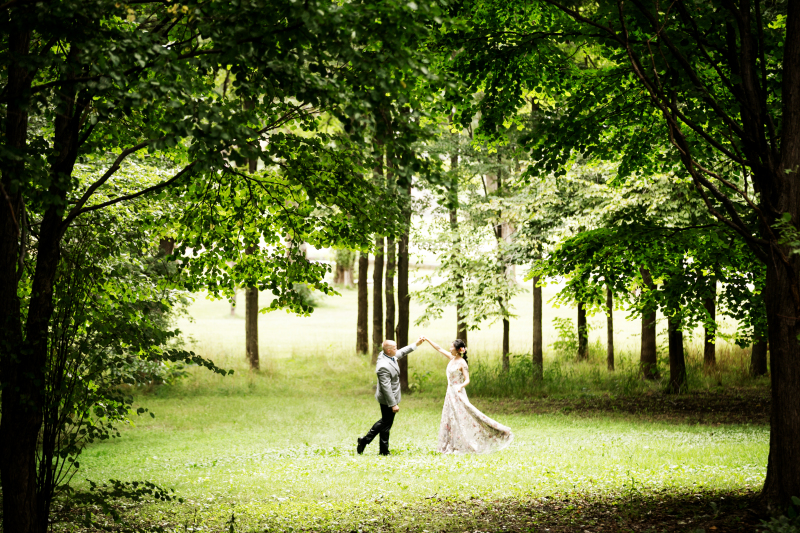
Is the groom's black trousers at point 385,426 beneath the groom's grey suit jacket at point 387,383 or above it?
beneath

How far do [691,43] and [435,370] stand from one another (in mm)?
18615

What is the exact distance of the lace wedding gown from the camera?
431 inches

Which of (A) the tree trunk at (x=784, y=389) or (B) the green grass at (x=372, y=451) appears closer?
(A) the tree trunk at (x=784, y=389)

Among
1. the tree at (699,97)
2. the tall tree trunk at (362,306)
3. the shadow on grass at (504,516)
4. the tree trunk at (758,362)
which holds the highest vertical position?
the tree at (699,97)

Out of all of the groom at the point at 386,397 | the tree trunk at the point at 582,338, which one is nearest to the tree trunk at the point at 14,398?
the groom at the point at 386,397

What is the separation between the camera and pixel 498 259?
20.1m

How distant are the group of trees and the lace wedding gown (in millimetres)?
2830

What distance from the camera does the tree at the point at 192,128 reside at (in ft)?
13.4

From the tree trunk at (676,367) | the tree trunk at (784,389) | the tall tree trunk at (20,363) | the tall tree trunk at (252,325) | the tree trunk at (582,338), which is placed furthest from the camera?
the tall tree trunk at (252,325)

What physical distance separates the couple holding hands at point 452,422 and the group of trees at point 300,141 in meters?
2.87

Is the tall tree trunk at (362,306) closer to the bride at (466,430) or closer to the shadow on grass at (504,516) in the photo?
the bride at (466,430)

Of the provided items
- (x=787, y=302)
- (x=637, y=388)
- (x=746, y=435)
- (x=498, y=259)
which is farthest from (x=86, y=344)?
(x=637, y=388)

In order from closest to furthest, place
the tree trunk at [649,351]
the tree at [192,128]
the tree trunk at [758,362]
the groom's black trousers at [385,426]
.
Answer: the tree at [192,128]
the groom's black trousers at [385,426]
the tree trunk at [758,362]
the tree trunk at [649,351]

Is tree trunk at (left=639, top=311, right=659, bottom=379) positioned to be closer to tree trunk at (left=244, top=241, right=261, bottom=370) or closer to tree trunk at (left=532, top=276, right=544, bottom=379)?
tree trunk at (left=532, top=276, right=544, bottom=379)
